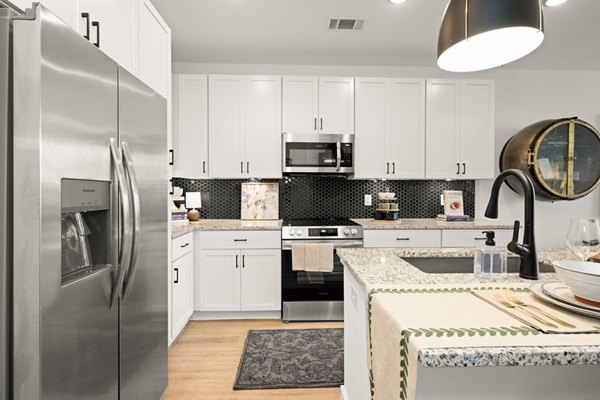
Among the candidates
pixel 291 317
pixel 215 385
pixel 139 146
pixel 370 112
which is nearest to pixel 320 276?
pixel 291 317

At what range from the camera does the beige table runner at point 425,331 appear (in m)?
0.73

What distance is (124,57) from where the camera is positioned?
73.7 inches

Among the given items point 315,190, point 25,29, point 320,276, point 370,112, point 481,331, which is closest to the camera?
point 481,331

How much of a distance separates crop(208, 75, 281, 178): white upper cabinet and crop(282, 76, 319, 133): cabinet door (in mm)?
80

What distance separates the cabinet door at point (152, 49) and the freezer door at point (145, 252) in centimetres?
47

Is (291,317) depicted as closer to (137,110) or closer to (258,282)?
(258,282)

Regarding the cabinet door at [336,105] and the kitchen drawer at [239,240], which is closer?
the kitchen drawer at [239,240]

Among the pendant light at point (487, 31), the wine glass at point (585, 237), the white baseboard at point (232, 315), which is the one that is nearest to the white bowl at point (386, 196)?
the white baseboard at point (232, 315)

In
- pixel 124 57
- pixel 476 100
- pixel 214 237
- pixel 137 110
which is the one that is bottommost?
pixel 214 237

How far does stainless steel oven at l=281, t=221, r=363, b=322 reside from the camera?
3.35m

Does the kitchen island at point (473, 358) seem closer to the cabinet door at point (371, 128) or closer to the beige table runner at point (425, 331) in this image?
the beige table runner at point (425, 331)

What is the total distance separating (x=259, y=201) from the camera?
3.97 m

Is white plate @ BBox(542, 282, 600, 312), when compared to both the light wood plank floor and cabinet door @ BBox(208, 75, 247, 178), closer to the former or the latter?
the light wood plank floor

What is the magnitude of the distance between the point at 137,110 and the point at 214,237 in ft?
6.44
